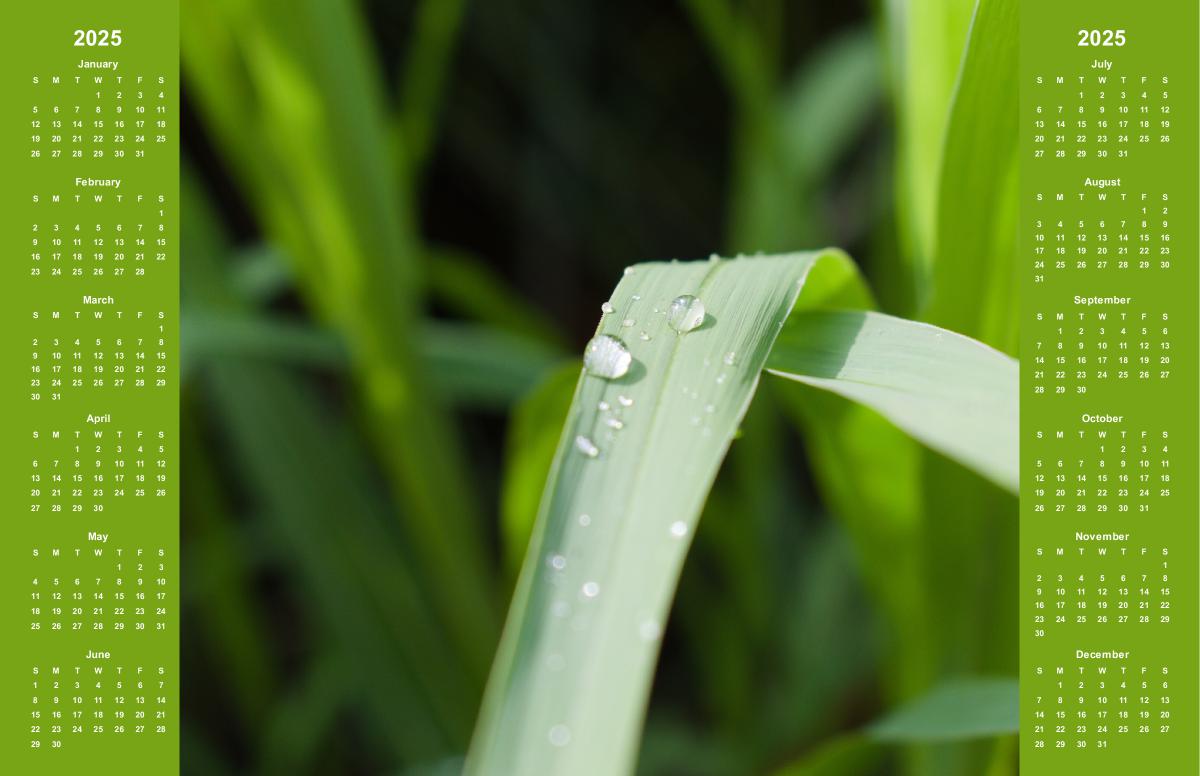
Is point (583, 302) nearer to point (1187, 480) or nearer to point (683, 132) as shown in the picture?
point (683, 132)

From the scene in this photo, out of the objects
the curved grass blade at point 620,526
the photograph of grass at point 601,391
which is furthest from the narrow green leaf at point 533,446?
the curved grass blade at point 620,526

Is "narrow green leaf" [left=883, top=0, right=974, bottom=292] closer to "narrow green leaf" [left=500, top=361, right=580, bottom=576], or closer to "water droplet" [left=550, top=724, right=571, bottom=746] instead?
"narrow green leaf" [left=500, top=361, right=580, bottom=576]

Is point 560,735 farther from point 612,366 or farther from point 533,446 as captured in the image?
point 533,446

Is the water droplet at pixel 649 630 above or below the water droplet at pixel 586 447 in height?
below

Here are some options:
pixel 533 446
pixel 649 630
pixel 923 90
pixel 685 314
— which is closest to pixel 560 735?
pixel 649 630

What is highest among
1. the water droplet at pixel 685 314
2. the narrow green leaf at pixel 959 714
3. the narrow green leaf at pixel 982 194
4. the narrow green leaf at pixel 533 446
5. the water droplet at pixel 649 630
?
the narrow green leaf at pixel 982 194

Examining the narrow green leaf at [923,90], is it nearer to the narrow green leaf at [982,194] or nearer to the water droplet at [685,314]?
the narrow green leaf at [982,194]

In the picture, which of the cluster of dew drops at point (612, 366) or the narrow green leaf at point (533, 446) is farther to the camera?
the narrow green leaf at point (533, 446)
